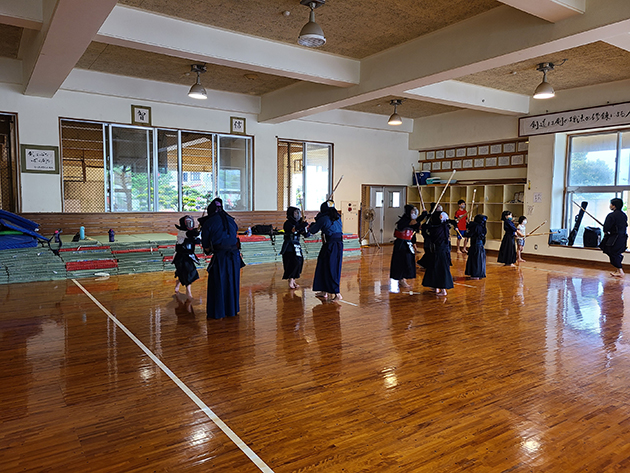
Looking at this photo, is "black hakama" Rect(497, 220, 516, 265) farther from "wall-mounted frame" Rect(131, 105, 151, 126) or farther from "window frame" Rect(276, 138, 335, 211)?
"wall-mounted frame" Rect(131, 105, 151, 126)

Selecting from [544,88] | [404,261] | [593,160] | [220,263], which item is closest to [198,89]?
[220,263]

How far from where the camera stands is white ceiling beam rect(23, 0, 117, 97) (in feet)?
14.7

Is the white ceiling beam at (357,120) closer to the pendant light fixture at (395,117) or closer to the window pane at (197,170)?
the pendant light fixture at (395,117)

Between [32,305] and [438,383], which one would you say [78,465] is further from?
[32,305]

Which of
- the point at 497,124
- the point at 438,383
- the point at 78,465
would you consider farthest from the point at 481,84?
Answer: the point at 78,465

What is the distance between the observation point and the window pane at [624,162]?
960 cm

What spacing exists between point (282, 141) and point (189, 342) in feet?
26.5

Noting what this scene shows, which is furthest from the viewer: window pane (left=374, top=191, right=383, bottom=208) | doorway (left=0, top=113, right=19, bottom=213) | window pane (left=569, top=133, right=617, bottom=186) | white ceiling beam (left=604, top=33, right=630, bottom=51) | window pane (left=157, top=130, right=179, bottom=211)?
window pane (left=374, top=191, right=383, bottom=208)

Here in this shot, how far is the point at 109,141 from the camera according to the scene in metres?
9.47

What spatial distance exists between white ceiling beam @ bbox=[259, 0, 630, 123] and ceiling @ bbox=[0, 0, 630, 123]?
0.01 metres

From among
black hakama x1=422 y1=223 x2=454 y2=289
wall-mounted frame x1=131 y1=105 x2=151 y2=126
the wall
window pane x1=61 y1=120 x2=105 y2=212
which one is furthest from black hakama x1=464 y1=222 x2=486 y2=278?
window pane x1=61 y1=120 x2=105 y2=212

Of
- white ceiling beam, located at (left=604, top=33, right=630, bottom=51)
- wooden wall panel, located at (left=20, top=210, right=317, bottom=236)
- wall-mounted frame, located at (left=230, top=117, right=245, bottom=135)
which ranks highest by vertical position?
white ceiling beam, located at (left=604, top=33, right=630, bottom=51)

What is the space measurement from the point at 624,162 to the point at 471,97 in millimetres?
3573

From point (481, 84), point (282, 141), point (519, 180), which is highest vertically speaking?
point (481, 84)
